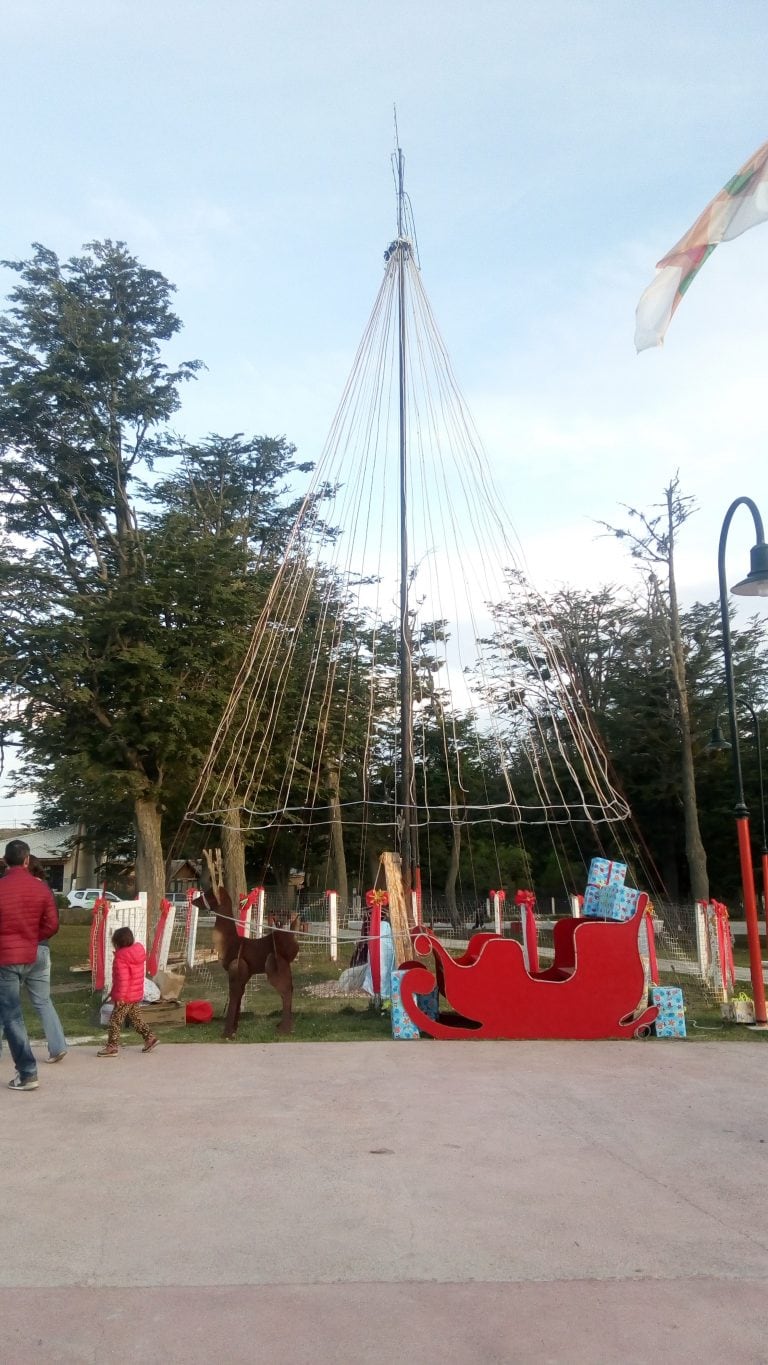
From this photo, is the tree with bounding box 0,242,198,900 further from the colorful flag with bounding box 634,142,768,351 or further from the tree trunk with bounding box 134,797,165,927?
the colorful flag with bounding box 634,142,768,351

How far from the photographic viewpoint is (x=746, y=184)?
772cm

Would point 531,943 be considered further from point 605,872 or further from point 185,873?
point 185,873

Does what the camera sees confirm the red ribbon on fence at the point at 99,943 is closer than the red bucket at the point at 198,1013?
No

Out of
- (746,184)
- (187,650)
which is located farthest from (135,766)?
(746,184)

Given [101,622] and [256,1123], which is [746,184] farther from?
Result: [101,622]

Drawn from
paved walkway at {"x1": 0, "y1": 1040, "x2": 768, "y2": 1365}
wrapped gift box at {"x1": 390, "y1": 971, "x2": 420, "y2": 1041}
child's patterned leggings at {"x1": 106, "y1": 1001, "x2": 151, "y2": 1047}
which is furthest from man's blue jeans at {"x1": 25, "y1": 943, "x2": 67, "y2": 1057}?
wrapped gift box at {"x1": 390, "y1": 971, "x2": 420, "y2": 1041}

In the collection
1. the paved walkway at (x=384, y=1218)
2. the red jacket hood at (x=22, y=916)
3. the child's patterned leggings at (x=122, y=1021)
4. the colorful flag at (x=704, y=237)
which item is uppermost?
the colorful flag at (x=704, y=237)

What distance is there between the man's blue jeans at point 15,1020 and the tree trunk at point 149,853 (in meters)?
13.4

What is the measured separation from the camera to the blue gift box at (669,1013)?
33.1 feet


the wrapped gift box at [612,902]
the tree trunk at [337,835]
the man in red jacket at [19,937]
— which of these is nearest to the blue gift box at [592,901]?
the wrapped gift box at [612,902]

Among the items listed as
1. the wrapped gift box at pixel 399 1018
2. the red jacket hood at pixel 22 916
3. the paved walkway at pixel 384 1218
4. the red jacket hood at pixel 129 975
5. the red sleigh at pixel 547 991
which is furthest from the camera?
the wrapped gift box at pixel 399 1018

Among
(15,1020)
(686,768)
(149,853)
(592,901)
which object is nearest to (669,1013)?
(592,901)

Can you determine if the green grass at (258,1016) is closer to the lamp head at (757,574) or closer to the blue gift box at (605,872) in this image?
the blue gift box at (605,872)

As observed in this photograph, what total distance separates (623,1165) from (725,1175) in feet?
1.74
